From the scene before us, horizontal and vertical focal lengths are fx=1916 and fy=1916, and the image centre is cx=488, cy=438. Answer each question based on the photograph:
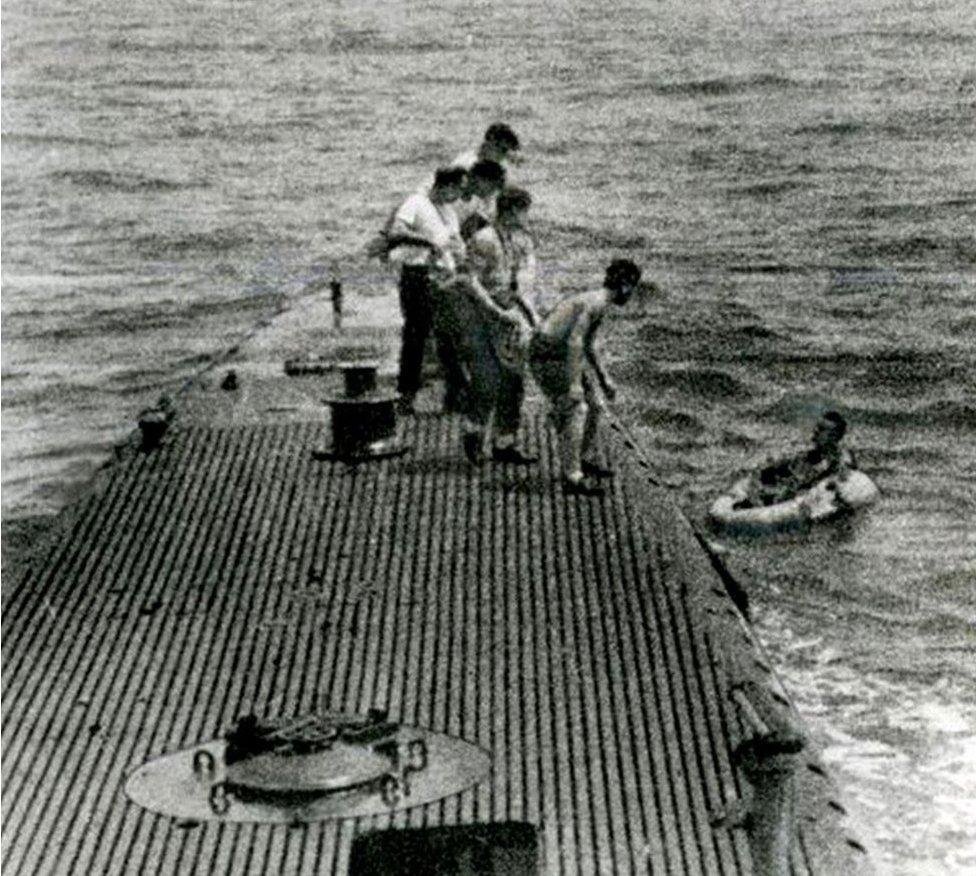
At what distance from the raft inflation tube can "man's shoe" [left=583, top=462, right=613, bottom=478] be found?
6.54 m

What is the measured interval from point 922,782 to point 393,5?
52.7m

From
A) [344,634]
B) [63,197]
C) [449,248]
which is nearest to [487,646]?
[344,634]

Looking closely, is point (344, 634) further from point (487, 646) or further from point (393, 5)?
point (393, 5)

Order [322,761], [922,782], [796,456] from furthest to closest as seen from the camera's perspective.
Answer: [796,456] → [922,782] → [322,761]

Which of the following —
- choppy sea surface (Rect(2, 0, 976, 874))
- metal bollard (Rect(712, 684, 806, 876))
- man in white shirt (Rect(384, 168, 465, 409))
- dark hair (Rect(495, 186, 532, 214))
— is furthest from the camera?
choppy sea surface (Rect(2, 0, 976, 874))

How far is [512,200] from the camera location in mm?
15523

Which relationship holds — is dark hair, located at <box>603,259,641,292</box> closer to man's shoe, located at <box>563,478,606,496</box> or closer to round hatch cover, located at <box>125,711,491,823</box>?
man's shoe, located at <box>563,478,606,496</box>

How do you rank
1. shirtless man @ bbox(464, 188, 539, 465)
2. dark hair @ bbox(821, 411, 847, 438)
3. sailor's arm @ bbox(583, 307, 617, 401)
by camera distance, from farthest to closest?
dark hair @ bbox(821, 411, 847, 438) → shirtless man @ bbox(464, 188, 539, 465) → sailor's arm @ bbox(583, 307, 617, 401)

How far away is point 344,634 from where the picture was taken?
36.9 feet

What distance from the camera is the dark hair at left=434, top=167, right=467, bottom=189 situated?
15.6 m

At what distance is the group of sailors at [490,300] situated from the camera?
1442 cm

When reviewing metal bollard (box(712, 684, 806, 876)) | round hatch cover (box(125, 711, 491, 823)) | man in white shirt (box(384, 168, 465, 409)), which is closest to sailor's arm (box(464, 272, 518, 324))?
man in white shirt (box(384, 168, 465, 409))

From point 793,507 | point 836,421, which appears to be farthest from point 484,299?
point 836,421

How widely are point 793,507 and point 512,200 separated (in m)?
7.19
